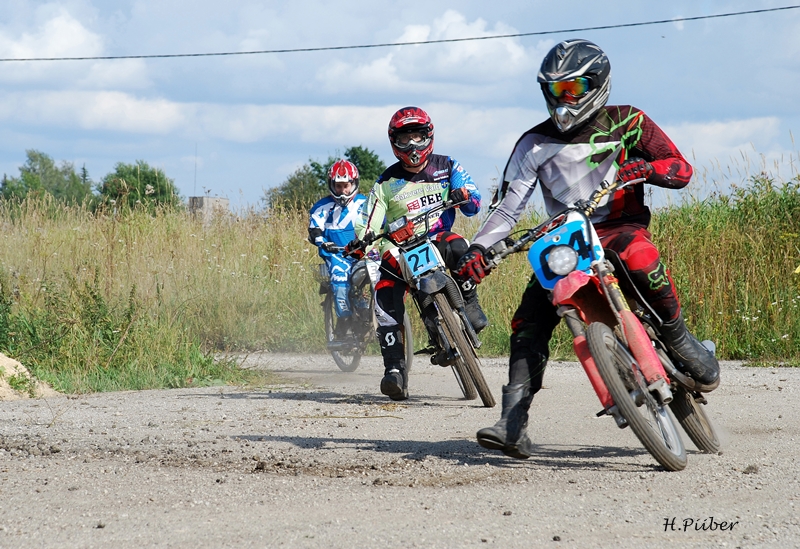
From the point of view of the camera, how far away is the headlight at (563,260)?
4492 mm

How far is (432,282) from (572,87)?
2556mm

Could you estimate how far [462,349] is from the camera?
7.01 meters

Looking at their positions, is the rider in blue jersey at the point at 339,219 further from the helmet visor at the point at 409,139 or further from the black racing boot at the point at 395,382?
the black racing boot at the point at 395,382

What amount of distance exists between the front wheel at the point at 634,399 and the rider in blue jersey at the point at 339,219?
6430 mm

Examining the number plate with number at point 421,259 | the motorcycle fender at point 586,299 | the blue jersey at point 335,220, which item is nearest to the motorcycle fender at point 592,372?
the motorcycle fender at point 586,299

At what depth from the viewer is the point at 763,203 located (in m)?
12.9

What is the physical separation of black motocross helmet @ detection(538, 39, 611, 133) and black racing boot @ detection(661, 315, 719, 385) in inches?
41.6

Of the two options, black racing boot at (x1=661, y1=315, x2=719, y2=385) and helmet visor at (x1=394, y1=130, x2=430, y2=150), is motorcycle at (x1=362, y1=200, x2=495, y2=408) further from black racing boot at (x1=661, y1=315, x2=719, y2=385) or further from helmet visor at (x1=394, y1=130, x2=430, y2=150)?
black racing boot at (x1=661, y1=315, x2=719, y2=385)

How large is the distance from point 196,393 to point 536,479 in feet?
13.9

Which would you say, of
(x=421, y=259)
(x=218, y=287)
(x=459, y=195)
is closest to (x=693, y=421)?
(x=421, y=259)

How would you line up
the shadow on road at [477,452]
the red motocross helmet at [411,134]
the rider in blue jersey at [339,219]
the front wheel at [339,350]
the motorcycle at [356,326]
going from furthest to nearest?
the rider in blue jersey at [339,219] < the front wheel at [339,350] < the motorcycle at [356,326] < the red motocross helmet at [411,134] < the shadow on road at [477,452]

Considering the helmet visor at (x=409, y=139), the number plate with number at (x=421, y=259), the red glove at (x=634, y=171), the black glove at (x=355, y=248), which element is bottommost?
the number plate with number at (x=421, y=259)

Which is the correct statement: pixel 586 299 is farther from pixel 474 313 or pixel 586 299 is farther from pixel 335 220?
pixel 335 220

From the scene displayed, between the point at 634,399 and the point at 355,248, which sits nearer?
the point at 634,399
